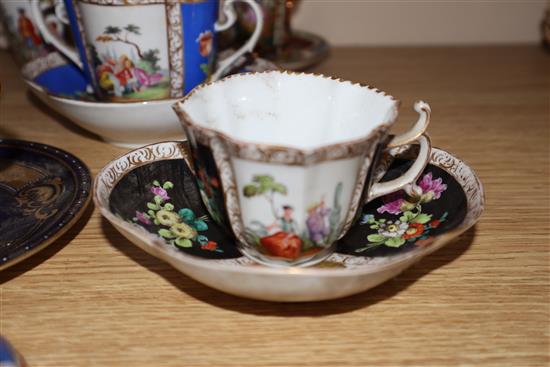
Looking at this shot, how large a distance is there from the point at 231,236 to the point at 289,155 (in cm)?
15

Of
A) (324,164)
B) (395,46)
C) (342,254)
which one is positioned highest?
(324,164)

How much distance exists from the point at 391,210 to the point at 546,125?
16.8 inches

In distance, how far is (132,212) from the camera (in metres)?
0.52

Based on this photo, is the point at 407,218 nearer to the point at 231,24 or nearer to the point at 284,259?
the point at 284,259

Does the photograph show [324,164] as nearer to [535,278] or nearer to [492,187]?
[535,278]

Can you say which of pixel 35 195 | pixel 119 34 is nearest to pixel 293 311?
pixel 35 195

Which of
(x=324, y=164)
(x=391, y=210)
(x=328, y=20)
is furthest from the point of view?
(x=328, y=20)

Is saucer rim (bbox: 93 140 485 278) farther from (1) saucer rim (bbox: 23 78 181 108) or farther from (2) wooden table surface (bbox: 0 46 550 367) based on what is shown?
(1) saucer rim (bbox: 23 78 181 108)

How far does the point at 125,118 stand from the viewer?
667 mm

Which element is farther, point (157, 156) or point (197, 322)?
point (157, 156)

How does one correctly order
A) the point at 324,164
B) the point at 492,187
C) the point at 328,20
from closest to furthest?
the point at 324,164, the point at 492,187, the point at 328,20

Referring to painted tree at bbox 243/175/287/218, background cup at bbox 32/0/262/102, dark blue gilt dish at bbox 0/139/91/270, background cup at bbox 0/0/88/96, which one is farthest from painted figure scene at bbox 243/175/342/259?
background cup at bbox 0/0/88/96

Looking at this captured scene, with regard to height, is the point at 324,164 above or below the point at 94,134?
above

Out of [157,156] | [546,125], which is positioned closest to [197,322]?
[157,156]
